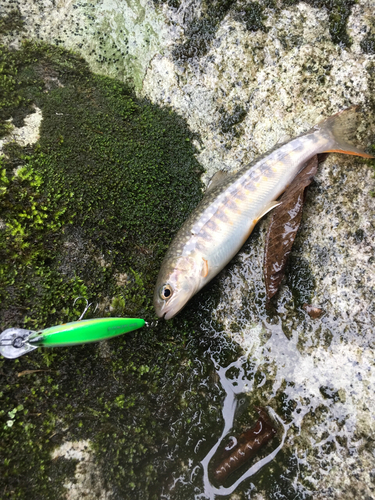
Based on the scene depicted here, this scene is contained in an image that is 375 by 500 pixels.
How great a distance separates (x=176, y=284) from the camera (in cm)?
362

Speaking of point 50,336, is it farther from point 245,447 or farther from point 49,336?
point 245,447

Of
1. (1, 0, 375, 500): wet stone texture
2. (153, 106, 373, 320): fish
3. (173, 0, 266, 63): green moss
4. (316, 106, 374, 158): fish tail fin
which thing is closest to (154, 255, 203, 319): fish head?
(153, 106, 373, 320): fish

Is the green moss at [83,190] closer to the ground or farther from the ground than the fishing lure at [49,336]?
farther from the ground

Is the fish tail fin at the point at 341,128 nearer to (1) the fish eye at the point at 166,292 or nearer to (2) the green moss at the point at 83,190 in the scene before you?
(2) the green moss at the point at 83,190

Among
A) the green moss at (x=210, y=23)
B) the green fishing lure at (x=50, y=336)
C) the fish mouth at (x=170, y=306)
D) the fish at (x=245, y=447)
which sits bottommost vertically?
the fish at (x=245, y=447)

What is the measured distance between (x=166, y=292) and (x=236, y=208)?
4.24ft

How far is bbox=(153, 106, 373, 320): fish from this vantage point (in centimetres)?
368

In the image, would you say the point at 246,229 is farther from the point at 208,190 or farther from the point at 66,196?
the point at 66,196

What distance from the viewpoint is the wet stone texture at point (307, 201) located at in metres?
3.30

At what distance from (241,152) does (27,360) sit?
134 inches

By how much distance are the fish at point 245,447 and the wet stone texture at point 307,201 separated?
15 centimetres

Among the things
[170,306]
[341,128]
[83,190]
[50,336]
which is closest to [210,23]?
[341,128]

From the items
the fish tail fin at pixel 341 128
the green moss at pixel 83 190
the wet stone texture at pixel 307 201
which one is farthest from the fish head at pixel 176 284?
the fish tail fin at pixel 341 128

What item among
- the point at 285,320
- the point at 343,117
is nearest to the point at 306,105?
the point at 343,117
